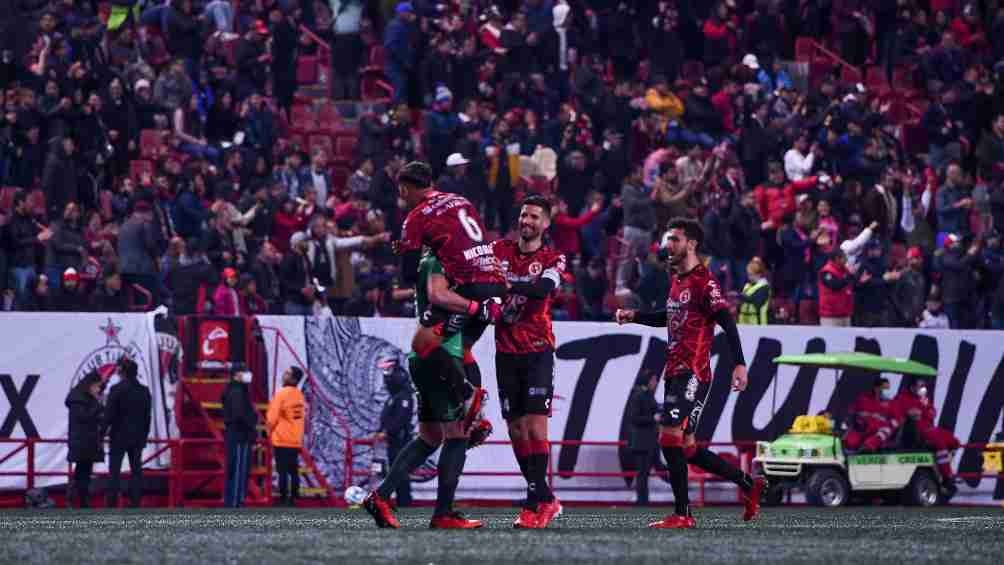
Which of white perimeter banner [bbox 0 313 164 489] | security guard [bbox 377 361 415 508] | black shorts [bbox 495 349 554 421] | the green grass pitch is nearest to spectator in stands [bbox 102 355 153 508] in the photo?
white perimeter banner [bbox 0 313 164 489]

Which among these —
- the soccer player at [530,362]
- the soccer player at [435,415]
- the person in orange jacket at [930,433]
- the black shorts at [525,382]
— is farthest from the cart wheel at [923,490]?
the soccer player at [435,415]

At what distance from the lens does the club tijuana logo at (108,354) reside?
24094 millimetres

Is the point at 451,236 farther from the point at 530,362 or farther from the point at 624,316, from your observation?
the point at 624,316

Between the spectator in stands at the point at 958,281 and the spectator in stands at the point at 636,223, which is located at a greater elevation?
the spectator in stands at the point at 636,223

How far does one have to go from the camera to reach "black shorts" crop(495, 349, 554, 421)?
13133 mm

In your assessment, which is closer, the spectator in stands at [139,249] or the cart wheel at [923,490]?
the spectator in stands at [139,249]

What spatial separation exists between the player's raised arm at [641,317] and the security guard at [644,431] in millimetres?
11710

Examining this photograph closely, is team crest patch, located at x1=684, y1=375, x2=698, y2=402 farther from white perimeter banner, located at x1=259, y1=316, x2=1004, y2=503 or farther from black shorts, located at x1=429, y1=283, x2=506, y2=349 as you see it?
white perimeter banner, located at x1=259, y1=316, x2=1004, y2=503

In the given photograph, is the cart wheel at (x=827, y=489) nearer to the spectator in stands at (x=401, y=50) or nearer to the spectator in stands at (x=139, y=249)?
the spectator in stands at (x=139, y=249)

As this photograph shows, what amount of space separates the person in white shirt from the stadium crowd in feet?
0.18

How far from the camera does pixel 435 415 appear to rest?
40.7ft

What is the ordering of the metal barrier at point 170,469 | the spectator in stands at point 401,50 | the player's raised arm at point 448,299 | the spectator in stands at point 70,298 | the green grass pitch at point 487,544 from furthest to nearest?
the spectator in stands at point 401,50
the spectator in stands at point 70,298
the metal barrier at point 170,469
the player's raised arm at point 448,299
the green grass pitch at point 487,544

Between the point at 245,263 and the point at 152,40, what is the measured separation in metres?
5.50

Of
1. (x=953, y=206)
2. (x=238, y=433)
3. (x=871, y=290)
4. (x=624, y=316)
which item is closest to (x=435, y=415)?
(x=624, y=316)
